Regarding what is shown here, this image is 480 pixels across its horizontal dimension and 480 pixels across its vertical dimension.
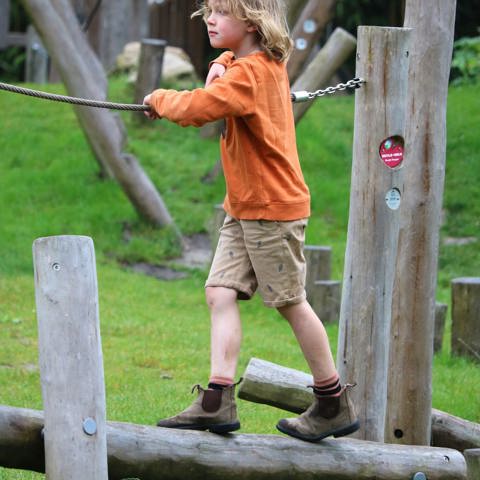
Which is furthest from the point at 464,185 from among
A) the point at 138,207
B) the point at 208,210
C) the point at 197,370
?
the point at 197,370

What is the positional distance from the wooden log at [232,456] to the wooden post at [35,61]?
12.1 metres

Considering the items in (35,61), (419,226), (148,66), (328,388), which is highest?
(35,61)

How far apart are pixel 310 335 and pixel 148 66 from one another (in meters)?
8.04

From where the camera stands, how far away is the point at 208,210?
446 inches

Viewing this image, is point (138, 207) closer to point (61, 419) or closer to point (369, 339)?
point (369, 339)

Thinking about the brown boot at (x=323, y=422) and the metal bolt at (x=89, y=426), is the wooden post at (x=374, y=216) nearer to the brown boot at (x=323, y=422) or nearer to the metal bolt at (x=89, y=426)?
the brown boot at (x=323, y=422)

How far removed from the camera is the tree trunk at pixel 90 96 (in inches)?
381

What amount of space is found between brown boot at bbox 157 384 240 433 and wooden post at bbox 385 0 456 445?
50.8 inches

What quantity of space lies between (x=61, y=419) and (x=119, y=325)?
179 inches

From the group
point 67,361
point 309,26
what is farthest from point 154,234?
point 67,361

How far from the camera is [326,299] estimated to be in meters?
8.36

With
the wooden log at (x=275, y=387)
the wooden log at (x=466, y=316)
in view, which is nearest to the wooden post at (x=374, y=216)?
the wooden log at (x=275, y=387)

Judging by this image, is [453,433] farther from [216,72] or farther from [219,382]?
[216,72]

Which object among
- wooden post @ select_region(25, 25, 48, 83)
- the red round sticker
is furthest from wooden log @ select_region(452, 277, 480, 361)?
wooden post @ select_region(25, 25, 48, 83)
